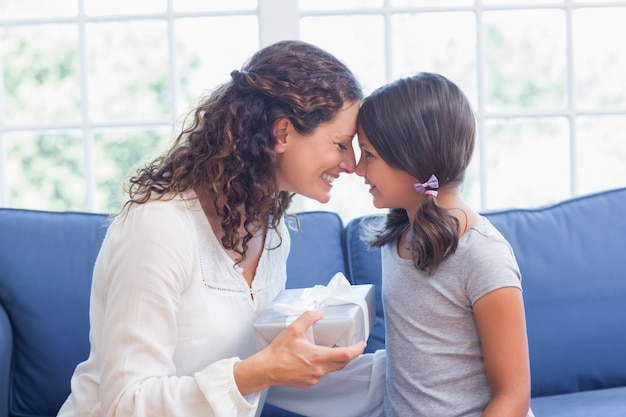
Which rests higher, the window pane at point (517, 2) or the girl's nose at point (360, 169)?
the window pane at point (517, 2)

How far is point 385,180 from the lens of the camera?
1.67m

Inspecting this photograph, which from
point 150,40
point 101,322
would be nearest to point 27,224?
point 101,322

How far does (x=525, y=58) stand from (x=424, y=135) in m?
2.99

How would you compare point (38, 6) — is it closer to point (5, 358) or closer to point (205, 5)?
point (205, 5)

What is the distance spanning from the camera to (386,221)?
1.87 m

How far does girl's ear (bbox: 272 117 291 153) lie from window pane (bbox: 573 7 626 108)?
1424 millimetres

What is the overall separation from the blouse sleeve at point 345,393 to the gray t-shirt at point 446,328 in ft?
0.31

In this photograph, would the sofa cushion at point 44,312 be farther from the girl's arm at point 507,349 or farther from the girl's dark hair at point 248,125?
the girl's arm at point 507,349

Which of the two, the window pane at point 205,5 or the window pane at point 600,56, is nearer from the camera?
the window pane at point 205,5

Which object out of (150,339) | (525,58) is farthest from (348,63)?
(150,339)

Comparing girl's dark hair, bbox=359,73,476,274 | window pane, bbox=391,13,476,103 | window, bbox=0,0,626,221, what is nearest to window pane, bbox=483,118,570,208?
window, bbox=0,0,626,221

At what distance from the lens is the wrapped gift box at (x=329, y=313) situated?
1.44 m

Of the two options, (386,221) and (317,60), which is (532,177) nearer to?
(386,221)

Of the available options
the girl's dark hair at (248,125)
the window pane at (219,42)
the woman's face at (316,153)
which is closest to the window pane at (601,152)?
the window pane at (219,42)
